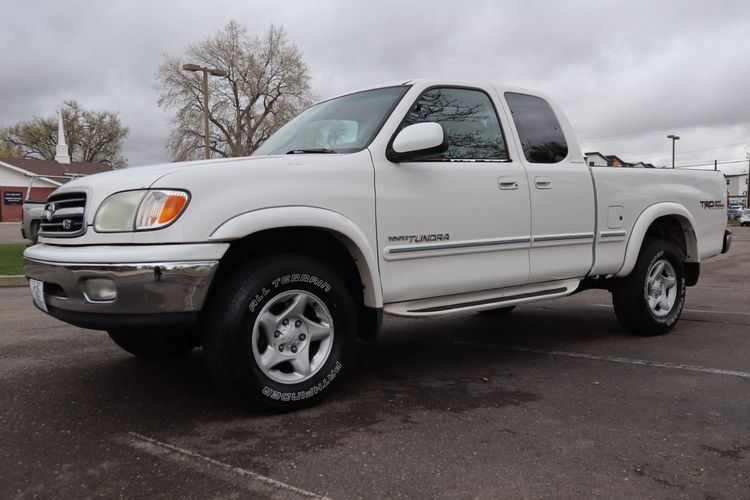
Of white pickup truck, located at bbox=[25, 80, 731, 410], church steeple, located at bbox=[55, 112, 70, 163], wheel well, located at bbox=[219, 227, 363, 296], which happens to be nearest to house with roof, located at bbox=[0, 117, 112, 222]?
church steeple, located at bbox=[55, 112, 70, 163]

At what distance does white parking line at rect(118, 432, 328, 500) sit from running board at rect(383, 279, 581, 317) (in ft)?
4.42

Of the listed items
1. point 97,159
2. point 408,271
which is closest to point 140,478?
point 408,271

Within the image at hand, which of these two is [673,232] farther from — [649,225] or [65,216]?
[65,216]

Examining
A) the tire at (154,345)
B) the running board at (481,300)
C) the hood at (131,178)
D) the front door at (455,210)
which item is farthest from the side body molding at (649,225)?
the tire at (154,345)

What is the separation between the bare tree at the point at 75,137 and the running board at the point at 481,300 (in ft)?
209

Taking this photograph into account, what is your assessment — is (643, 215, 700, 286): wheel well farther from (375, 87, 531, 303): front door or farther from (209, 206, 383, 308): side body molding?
(209, 206, 383, 308): side body molding

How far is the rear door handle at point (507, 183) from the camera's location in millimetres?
4047

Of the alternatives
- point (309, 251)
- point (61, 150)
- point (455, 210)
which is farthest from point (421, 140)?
point (61, 150)

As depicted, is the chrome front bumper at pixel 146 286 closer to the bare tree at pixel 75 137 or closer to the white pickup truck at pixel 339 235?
the white pickup truck at pixel 339 235

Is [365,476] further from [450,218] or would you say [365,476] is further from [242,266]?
[450,218]

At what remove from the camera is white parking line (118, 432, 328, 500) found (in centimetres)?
239

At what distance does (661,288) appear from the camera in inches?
208

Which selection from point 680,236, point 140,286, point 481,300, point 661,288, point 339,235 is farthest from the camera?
point 680,236

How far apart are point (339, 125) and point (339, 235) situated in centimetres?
103
